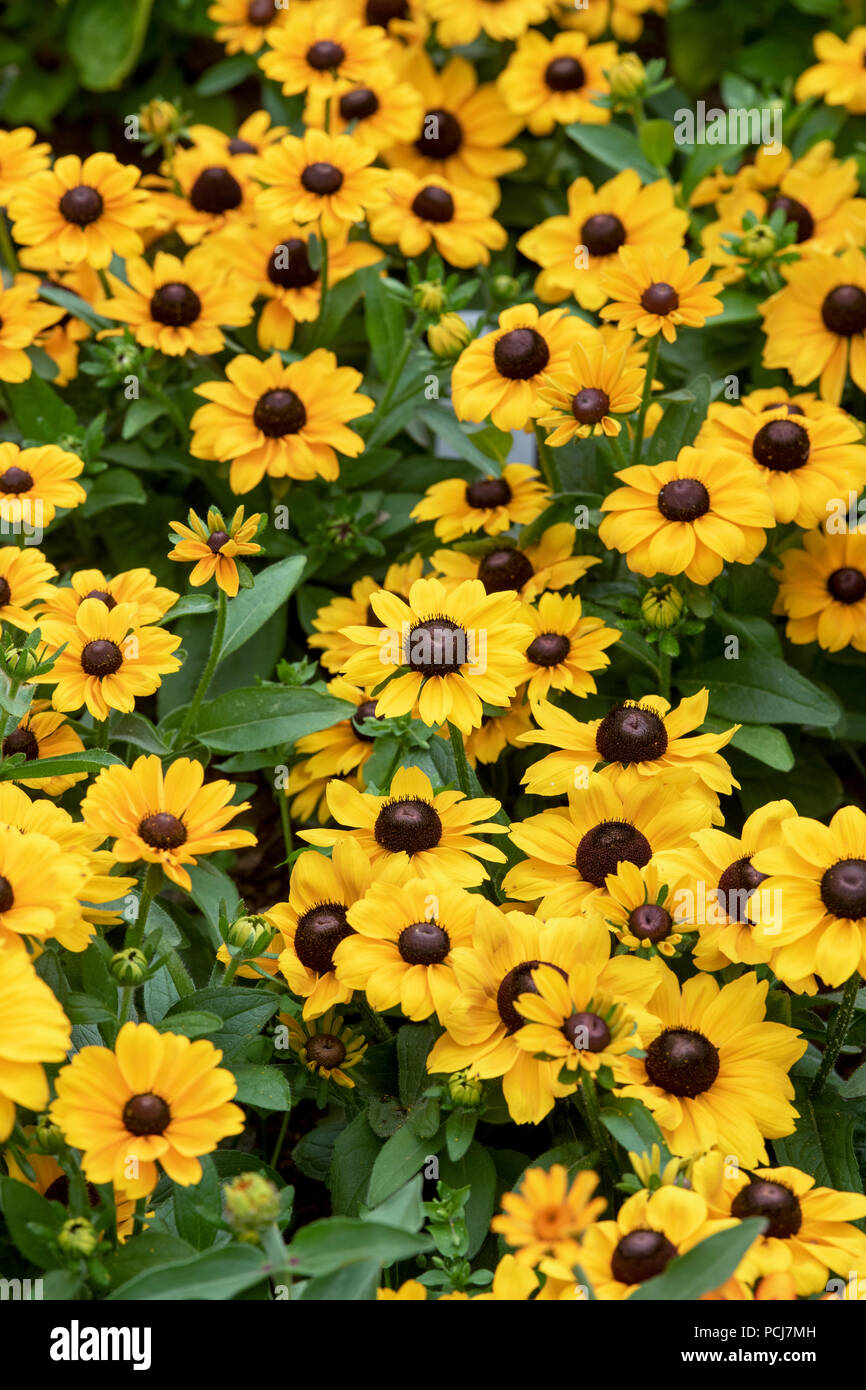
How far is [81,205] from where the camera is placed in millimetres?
2336

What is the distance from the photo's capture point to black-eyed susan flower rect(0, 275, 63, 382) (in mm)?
2242

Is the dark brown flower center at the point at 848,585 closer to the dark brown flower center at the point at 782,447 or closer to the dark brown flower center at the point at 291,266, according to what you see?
the dark brown flower center at the point at 782,447

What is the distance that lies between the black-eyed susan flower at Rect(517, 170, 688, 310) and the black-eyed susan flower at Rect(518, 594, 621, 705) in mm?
667

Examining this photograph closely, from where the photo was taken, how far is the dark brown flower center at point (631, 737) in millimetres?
1725

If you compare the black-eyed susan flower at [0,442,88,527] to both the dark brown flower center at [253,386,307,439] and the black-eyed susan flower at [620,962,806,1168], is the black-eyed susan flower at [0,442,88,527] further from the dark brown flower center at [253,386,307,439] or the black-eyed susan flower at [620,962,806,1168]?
the black-eyed susan flower at [620,962,806,1168]

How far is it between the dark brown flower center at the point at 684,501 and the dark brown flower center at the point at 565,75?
48.9 inches

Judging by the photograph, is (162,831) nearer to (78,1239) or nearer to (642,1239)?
(78,1239)

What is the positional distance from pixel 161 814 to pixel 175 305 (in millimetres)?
1053

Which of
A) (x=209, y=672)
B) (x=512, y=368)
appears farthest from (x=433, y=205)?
(x=209, y=672)

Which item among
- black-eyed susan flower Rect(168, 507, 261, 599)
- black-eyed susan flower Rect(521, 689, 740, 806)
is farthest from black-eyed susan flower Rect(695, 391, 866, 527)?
black-eyed susan flower Rect(168, 507, 261, 599)

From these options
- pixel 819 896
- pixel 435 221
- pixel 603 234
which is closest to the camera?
pixel 819 896

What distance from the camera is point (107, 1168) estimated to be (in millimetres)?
1289

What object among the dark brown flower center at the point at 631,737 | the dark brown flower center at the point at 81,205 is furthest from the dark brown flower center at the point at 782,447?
the dark brown flower center at the point at 81,205
